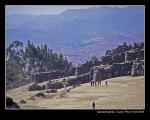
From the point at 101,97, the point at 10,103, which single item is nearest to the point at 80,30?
the point at 101,97

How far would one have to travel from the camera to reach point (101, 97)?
4.73m

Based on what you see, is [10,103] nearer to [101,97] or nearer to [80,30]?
[101,97]

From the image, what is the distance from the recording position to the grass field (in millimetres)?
4715

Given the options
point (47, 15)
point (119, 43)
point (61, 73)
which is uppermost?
point (47, 15)

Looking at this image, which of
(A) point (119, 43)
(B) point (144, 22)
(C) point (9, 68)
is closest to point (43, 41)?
(C) point (9, 68)

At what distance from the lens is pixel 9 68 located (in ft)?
15.7

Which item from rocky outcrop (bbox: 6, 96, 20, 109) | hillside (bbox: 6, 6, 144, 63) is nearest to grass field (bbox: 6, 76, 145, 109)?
rocky outcrop (bbox: 6, 96, 20, 109)

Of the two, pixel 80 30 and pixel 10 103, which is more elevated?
Answer: pixel 80 30

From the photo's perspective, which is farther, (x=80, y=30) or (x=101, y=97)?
(x=80, y=30)

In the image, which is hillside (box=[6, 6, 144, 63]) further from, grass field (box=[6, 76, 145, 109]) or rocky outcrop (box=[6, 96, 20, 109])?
rocky outcrop (box=[6, 96, 20, 109])

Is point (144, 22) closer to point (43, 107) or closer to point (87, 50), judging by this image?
point (87, 50)

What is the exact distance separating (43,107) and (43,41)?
2.56 feet

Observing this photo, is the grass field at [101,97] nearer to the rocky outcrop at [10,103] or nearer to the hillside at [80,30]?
the rocky outcrop at [10,103]

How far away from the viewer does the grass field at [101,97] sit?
471 cm
